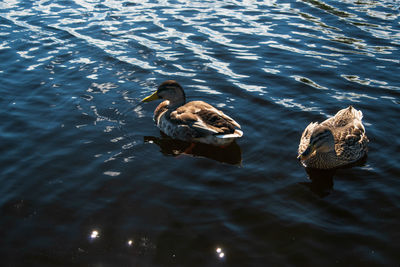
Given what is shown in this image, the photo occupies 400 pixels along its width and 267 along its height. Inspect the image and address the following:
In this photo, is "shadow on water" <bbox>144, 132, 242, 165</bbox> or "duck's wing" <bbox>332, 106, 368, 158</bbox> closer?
"duck's wing" <bbox>332, 106, 368, 158</bbox>

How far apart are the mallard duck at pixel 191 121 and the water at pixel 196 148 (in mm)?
253

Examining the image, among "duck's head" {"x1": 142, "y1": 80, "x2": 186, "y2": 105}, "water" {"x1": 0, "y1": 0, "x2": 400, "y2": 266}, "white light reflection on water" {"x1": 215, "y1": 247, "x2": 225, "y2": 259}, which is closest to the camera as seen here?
"white light reflection on water" {"x1": 215, "y1": 247, "x2": 225, "y2": 259}

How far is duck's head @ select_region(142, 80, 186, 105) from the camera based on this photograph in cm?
879

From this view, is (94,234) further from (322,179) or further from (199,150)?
(322,179)

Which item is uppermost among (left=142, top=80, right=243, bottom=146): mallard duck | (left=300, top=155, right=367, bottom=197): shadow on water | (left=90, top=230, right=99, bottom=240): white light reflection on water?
(left=142, top=80, right=243, bottom=146): mallard duck

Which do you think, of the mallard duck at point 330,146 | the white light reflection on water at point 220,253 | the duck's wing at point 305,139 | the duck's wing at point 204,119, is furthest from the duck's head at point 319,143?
the white light reflection on water at point 220,253

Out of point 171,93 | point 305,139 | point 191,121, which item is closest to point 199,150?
point 191,121

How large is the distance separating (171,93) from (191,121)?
1188 mm

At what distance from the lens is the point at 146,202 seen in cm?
635

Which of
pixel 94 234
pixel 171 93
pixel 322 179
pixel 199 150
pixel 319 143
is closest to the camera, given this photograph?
pixel 94 234

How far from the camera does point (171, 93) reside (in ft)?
29.0

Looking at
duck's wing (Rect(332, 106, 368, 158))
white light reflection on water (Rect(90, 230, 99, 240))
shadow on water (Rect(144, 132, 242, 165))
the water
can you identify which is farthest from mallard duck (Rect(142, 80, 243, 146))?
white light reflection on water (Rect(90, 230, 99, 240))

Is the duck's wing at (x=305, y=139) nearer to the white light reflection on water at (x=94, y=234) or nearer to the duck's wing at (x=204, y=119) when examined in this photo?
the duck's wing at (x=204, y=119)

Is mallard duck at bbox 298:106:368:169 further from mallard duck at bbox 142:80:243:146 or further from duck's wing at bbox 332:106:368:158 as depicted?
mallard duck at bbox 142:80:243:146
